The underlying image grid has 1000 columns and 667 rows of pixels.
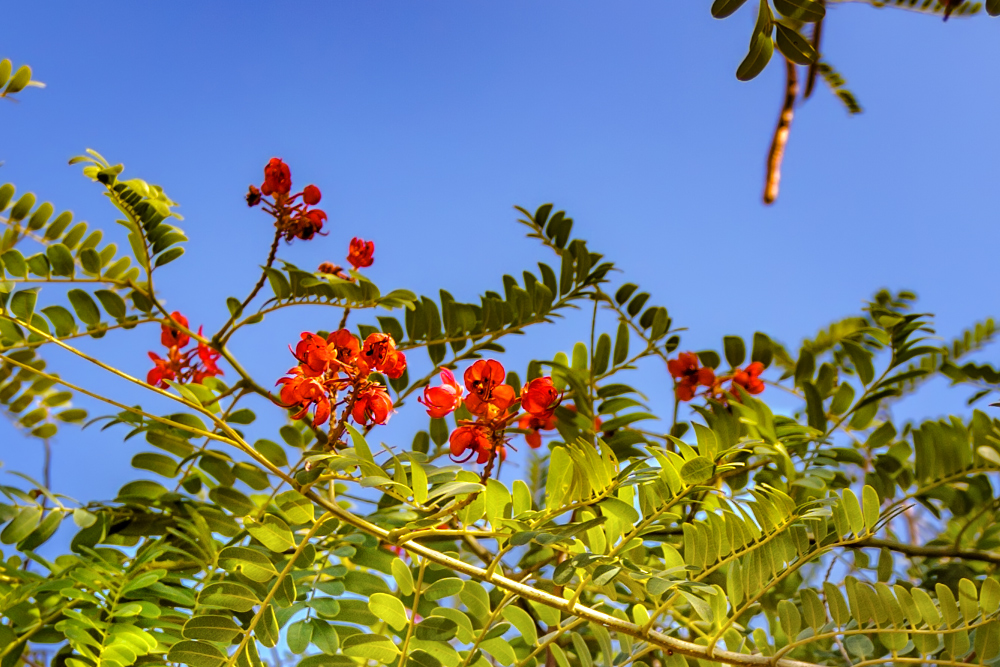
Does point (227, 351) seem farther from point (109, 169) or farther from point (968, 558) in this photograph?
point (968, 558)

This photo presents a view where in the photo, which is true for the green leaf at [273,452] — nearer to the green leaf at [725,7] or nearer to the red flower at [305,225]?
the red flower at [305,225]

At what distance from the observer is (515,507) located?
2.42ft

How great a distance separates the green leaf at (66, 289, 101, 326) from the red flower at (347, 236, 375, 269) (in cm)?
37

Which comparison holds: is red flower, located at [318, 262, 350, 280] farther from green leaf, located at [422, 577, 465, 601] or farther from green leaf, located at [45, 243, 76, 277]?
green leaf, located at [422, 577, 465, 601]

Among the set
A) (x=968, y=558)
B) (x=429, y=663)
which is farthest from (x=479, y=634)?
(x=968, y=558)

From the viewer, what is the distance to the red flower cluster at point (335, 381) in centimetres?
82

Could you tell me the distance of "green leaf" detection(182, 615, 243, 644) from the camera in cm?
71

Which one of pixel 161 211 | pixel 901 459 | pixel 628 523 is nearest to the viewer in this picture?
pixel 628 523

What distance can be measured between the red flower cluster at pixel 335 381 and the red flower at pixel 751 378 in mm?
645

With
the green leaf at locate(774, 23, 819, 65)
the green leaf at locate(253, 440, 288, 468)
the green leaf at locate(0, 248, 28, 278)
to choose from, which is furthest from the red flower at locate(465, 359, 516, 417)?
the green leaf at locate(0, 248, 28, 278)

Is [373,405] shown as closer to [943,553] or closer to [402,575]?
[402,575]

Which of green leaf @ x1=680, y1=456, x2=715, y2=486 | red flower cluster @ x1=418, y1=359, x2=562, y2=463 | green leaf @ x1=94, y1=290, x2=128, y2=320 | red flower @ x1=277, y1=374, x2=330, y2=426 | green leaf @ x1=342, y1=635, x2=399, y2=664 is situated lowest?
green leaf @ x1=342, y1=635, x2=399, y2=664

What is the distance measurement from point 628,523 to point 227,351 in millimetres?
625

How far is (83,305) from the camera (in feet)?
3.42
